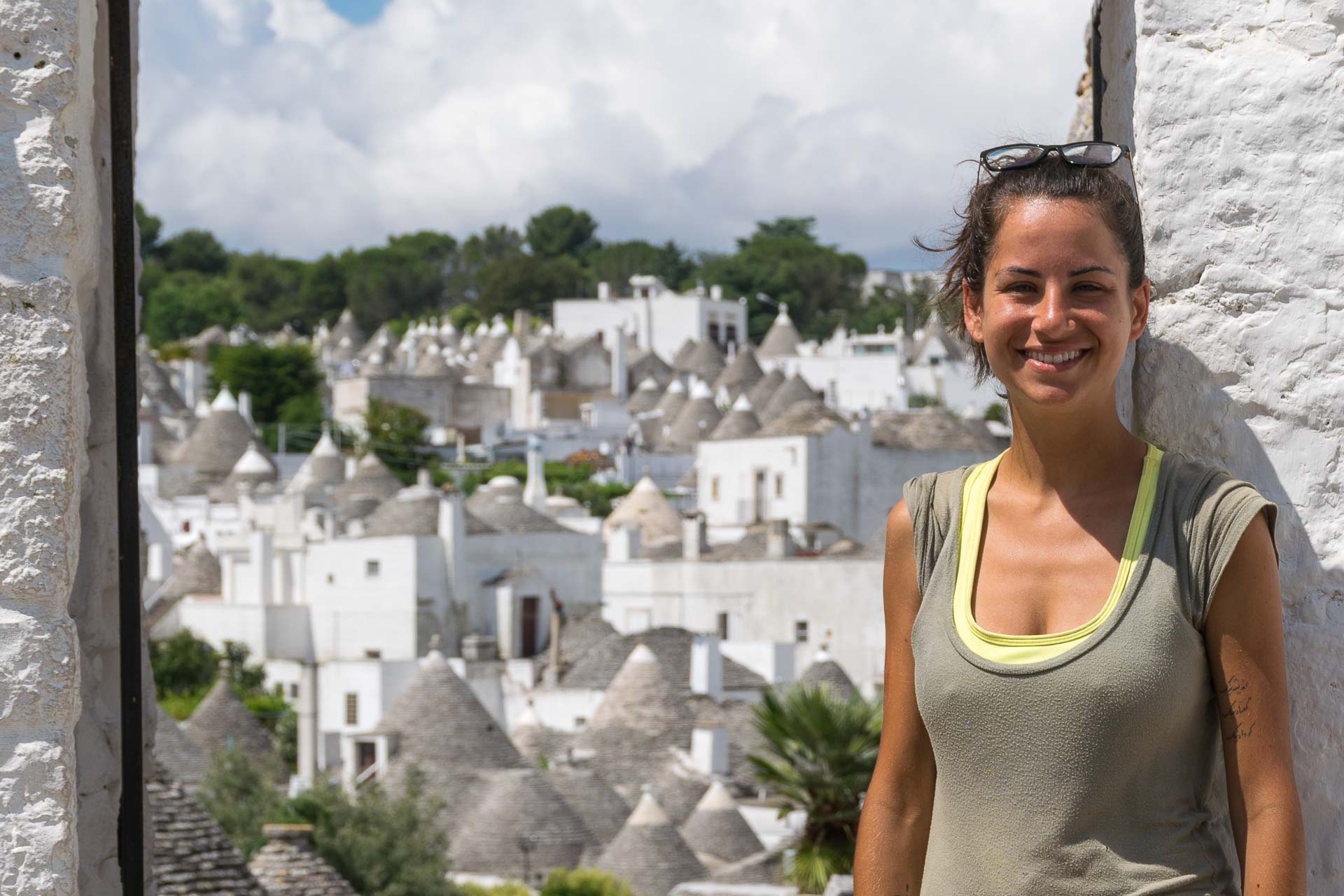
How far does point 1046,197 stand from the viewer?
2.32 meters

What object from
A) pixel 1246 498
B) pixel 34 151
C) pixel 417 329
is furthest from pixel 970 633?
pixel 417 329

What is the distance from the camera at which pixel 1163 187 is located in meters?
2.73

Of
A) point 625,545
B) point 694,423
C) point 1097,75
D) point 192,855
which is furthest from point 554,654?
point 1097,75

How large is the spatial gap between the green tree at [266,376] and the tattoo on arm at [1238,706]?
196 ft

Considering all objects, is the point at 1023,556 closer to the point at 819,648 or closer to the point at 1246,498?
the point at 1246,498

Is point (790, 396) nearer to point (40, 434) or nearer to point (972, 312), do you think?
point (972, 312)

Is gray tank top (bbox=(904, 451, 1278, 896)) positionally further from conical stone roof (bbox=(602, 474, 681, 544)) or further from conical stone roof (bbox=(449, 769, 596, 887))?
conical stone roof (bbox=(602, 474, 681, 544))

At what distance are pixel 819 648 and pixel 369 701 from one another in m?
8.08

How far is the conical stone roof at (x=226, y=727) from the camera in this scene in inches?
1080

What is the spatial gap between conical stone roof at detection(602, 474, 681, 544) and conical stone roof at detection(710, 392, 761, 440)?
6.87 feet

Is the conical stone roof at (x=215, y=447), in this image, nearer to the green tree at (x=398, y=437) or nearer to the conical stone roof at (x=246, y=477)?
the conical stone roof at (x=246, y=477)

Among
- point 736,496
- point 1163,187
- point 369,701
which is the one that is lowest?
point 369,701

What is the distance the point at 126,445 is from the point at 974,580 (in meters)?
1.37

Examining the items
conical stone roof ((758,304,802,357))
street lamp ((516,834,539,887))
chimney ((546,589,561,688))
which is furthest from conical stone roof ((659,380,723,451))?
street lamp ((516,834,539,887))
